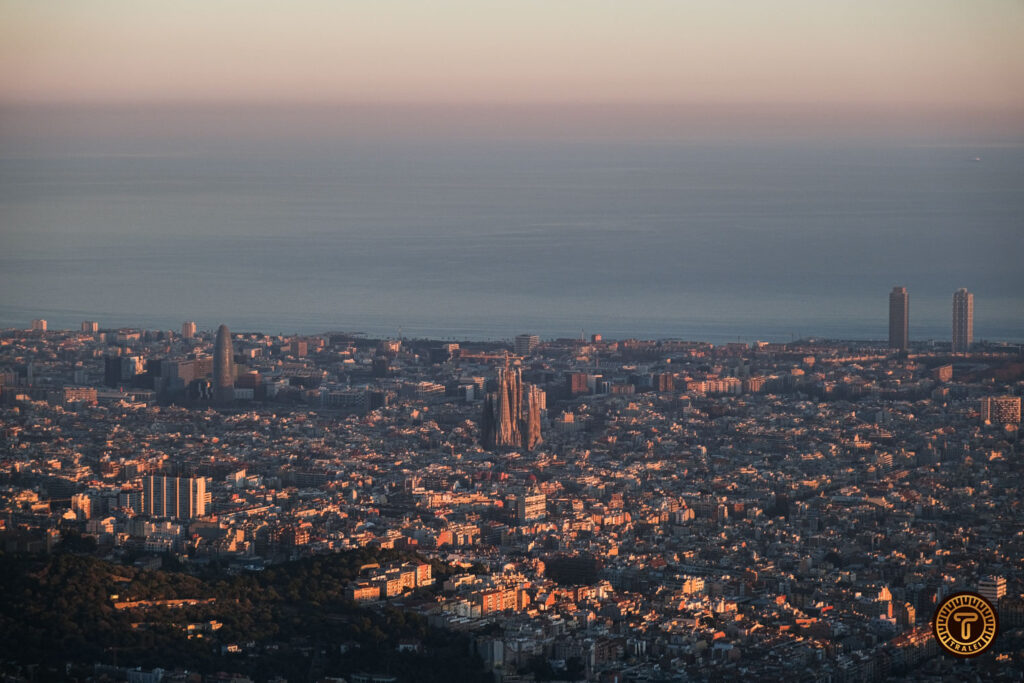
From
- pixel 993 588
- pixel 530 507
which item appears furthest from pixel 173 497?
pixel 993 588

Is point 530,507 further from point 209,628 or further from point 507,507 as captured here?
point 209,628

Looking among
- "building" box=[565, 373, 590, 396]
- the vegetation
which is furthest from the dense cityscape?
"building" box=[565, 373, 590, 396]

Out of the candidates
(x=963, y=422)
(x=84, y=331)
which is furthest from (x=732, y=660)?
(x=84, y=331)

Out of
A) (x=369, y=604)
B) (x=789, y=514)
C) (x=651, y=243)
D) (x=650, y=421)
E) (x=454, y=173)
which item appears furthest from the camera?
(x=454, y=173)

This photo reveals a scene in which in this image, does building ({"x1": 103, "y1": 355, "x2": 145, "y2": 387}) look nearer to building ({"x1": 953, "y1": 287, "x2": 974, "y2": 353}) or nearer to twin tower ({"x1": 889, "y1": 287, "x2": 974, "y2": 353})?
twin tower ({"x1": 889, "y1": 287, "x2": 974, "y2": 353})

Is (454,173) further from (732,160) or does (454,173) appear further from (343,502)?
(343,502)
